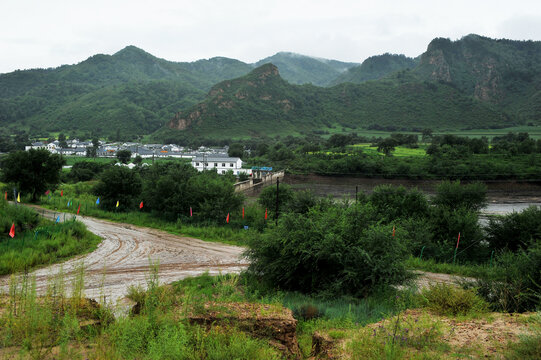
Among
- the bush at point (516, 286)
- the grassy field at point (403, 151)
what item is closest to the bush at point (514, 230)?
the bush at point (516, 286)

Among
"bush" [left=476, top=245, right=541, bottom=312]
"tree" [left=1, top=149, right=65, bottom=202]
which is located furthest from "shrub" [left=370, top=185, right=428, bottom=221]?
"tree" [left=1, top=149, right=65, bottom=202]

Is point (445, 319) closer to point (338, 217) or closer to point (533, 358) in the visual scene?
point (533, 358)

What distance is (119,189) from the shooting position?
32656mm

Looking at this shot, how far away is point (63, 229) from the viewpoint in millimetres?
21297

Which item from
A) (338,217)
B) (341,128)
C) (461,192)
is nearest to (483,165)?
(461,192)

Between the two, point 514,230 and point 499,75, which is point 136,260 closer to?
point 514,230

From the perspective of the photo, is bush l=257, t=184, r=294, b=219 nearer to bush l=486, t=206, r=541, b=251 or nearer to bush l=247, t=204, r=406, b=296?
bush l=486, t=206, r=541, b=251

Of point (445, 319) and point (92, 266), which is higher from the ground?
point (445, 319)

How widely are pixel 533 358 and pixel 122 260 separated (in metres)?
18.5

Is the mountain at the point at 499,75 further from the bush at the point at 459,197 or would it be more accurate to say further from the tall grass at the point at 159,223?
the tall grass at the point at 159,223

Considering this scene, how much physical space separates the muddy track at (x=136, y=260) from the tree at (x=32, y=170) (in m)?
11.8

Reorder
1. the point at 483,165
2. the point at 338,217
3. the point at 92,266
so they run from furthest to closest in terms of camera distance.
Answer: the point at 483,165 → the point at 92,266 → the point at 338,217

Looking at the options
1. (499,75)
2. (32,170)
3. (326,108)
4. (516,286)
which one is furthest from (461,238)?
(499,75)

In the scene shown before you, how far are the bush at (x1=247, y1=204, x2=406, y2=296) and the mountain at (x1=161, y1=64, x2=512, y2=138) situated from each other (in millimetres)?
131497
